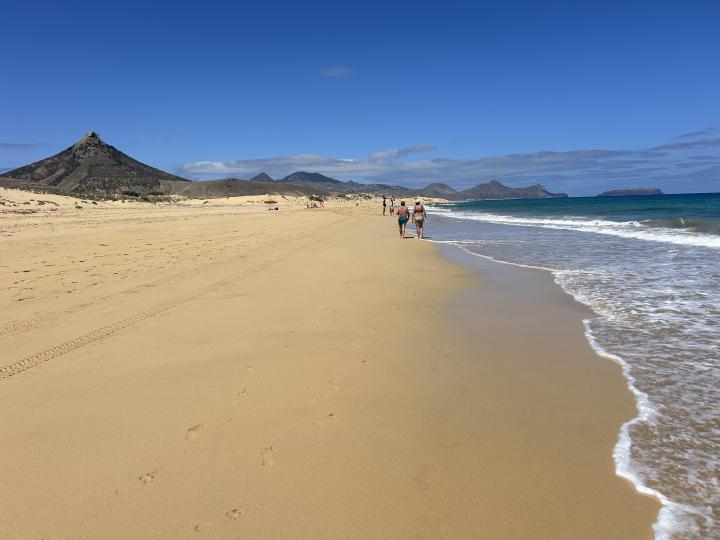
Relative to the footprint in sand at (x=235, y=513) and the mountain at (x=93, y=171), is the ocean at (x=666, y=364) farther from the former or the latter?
the mountain at (x=93, y=171)

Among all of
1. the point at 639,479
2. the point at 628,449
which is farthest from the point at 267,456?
the point at 628,449

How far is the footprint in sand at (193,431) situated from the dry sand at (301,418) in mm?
15

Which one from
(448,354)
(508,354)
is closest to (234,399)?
(448,354)

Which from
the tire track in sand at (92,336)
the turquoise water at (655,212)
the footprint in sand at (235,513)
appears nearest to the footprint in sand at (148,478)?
the footprint in sand at (235,513)

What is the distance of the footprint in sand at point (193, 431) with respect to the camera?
11.4ft

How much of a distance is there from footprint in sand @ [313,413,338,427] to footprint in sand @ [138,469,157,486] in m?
1.24

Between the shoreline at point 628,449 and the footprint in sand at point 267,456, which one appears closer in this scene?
the shoreline at point 628,449

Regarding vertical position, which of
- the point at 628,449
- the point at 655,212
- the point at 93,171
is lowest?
the point at 628,449

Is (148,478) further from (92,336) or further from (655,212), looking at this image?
(655,212)

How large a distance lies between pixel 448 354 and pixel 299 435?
8.48 feet

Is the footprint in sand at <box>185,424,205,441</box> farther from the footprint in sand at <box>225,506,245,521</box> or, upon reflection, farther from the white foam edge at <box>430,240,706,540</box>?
the white foam edge at <box>430,240,706,540</box>

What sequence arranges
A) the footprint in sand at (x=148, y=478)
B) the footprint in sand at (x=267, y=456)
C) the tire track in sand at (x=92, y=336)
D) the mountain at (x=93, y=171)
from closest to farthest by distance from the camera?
1. the footprint in sand at (x=148, y=478)
2. the footprint in sand at (x=267, y=456)
3. the tire track in sand at (x=92, y=336)
4. the mountain at (x=93, y=171)

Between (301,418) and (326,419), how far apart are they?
0.21 m

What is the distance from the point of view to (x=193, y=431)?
3578mm
